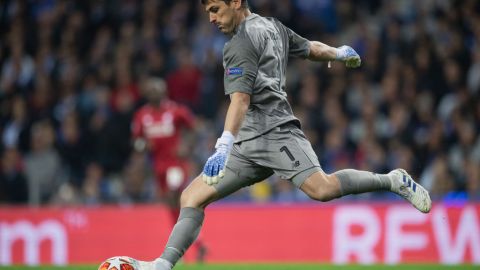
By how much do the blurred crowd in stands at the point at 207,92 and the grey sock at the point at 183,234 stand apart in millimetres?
6234

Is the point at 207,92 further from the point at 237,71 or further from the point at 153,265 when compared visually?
the point at 153,265

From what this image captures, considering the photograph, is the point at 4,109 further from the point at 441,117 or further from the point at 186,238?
the point at 186,238

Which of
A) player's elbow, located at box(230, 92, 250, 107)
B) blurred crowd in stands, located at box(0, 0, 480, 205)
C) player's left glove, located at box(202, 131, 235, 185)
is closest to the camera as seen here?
player's left glove, located at box(202, 131, 235, 185)

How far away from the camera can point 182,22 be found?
16188 mm

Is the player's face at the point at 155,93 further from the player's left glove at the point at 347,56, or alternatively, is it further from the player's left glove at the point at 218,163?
the player's left glove at the point at 218,163

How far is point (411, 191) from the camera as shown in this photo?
707 centimetres

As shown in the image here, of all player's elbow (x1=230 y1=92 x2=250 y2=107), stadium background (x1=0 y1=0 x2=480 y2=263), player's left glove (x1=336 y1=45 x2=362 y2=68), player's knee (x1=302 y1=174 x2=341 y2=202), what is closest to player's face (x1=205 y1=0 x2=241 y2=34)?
player's elbow (x1=230 y1=92 x2=250 y2=107)

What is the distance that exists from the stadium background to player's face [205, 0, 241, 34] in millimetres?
5595

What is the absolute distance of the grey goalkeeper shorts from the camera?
6703 millimetres

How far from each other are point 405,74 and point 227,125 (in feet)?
25.9

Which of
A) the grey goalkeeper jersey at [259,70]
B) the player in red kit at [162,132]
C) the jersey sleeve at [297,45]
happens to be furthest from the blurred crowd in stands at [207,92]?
the grey goalkeeper jersey at [259,70]

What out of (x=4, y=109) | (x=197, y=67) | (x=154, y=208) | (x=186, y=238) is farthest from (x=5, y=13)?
(x=186, y=238)

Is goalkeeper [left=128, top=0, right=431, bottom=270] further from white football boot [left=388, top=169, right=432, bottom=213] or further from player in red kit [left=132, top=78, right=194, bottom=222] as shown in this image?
player in red kit [left=132, top=78, right=194, bottom=222]

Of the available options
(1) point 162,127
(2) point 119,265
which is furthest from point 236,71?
(1) point 162,127
